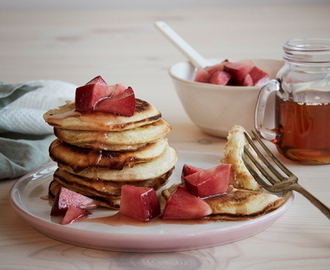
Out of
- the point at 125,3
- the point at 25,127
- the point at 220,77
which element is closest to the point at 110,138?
the point at 25,127

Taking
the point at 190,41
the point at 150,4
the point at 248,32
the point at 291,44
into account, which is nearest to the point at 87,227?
the point at 291,44

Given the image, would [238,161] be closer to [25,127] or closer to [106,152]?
[106,152]

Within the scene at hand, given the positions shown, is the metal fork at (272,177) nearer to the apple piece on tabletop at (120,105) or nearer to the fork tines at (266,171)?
the fork tines at (266,171)

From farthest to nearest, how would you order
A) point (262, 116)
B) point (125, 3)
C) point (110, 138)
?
1. point (125, 3)
2. point (262, 116)
3. point (110, 138)

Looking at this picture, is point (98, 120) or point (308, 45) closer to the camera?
point (98, 120)

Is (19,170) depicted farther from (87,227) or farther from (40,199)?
(87,227)
